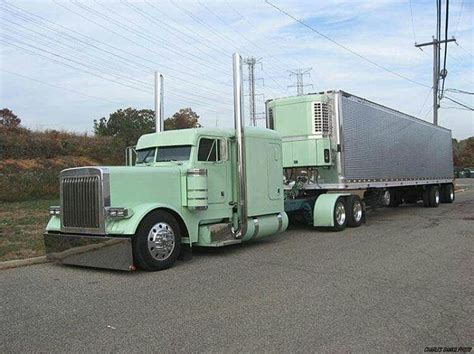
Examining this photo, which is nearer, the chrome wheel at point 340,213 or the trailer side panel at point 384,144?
the chrome wheel at point 340,213

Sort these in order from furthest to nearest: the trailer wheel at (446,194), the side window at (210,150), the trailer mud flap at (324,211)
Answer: the trailer wheel at (446,194)
the trailer mud flap at (324,211)
the side window at (210,150)

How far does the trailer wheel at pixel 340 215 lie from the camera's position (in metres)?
14.2

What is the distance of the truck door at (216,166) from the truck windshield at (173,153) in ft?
0.85

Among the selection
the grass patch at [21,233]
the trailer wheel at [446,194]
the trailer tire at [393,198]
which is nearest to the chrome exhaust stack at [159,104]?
the grass patch at [21,233]

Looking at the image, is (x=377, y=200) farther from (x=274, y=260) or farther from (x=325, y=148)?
(x=274, y=260)

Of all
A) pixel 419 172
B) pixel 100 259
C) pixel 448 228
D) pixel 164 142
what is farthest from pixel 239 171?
pixel 419 172

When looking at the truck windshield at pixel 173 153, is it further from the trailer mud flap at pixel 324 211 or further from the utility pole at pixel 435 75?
the utility pole at pixel 435 75

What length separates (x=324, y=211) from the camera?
1405 cm

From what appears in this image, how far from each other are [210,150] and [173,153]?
2.47 feet

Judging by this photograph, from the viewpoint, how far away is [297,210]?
1435cm

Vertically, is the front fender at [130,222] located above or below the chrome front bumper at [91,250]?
above

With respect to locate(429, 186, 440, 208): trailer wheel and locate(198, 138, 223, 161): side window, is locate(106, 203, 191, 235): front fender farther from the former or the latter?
Answer: locate(429, 186, 440, 208): trailer wheel

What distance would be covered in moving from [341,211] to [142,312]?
9.55m

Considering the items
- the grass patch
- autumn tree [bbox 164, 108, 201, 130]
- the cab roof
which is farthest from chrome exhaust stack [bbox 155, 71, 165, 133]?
autumn tree [bbox 164, 108, 201, 130]
